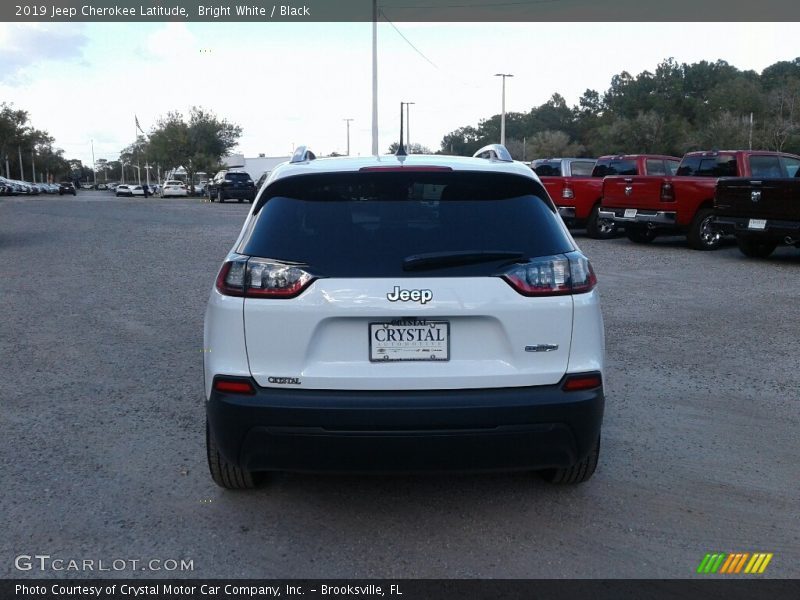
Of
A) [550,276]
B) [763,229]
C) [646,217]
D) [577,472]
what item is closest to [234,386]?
[550,276]

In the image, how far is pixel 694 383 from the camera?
6453 mm

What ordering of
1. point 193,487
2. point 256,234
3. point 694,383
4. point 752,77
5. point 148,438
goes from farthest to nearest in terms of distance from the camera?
point 752,77
point 694,383
point 148,438
point 193,487
point 256,234

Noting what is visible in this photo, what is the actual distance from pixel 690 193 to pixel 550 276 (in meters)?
13.9

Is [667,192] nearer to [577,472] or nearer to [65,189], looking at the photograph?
[577,472]

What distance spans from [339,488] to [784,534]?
2.24 meters

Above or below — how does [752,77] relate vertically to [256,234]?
above

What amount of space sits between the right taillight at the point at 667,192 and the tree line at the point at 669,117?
139ft

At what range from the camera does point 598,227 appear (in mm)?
19703

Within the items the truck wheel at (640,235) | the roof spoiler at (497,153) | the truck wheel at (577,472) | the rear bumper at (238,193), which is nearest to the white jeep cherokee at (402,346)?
the truck wheel at (577,472)

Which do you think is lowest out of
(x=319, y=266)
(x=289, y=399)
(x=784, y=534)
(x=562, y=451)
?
(x=784, y=534)

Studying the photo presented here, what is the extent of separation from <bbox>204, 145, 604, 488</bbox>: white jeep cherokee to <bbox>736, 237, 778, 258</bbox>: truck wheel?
13118 mm
